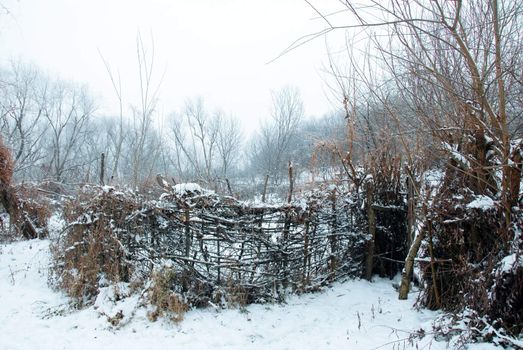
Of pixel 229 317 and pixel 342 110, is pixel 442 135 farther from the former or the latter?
pixel 229 317

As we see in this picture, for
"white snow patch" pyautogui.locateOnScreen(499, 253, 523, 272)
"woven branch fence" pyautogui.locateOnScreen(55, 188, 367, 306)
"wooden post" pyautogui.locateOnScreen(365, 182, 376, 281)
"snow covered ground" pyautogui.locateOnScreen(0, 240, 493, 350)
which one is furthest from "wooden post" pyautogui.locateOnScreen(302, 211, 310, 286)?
"white snow patch" pyautogui.locateOnScreen(499, 253, 523, 272)

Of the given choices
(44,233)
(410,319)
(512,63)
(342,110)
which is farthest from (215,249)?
(44,233)

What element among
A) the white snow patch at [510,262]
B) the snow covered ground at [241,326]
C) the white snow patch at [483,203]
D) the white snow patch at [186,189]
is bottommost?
the snow covered ground at [241,326]

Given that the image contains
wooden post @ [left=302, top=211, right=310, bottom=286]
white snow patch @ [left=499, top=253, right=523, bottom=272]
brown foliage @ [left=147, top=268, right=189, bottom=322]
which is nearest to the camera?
white snow patch @ [left=499, top=253, right=523, bottom=272]

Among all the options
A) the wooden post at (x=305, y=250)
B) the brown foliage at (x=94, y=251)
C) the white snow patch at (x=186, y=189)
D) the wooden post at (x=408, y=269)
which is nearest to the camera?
the wooden post at (x=408, y=269)

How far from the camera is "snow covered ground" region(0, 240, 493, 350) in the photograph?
342 cm

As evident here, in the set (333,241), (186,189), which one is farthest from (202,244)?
(333,241)

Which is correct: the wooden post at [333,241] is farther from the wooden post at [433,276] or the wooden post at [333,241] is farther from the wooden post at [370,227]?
the wooden post at [433,276]

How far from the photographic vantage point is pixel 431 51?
3.58 meters

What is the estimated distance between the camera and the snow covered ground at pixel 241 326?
3.42m

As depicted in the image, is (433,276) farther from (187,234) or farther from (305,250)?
(187,234)

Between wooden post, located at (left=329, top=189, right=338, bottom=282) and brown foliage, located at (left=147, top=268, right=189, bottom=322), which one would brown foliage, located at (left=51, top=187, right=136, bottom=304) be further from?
wooden post, located at (left=329, top=189, right=338, bottom=282)

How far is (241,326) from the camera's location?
3.88 m

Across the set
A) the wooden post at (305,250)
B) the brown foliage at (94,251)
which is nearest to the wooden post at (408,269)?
Result: the wooden post at (305,250)
